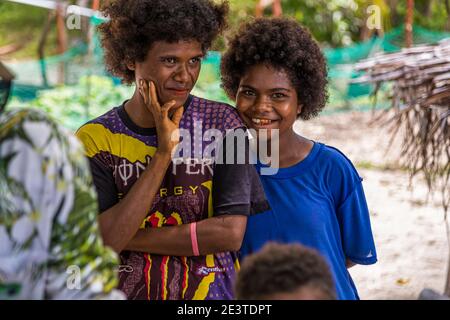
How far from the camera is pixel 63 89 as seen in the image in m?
9.02

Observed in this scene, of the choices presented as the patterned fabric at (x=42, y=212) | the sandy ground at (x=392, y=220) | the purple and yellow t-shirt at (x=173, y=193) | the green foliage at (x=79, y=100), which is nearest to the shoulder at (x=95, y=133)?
the purple and yellow t-shirt at (x=173, y=193)

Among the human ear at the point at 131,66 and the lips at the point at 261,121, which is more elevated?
the human ear at the point at 131,66

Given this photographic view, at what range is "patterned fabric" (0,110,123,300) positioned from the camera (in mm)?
1486

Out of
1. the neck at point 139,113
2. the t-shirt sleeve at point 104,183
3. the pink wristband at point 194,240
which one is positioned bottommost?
the pink wristband at point 194,240

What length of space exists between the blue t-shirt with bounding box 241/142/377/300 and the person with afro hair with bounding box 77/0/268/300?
0.25 m

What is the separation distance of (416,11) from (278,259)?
16679 mm

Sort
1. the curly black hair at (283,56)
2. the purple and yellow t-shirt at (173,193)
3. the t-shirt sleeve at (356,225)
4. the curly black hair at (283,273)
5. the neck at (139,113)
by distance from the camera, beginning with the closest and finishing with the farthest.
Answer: the curly black hair at (283,273), the purple and yellow t-shirt at (173,193), the neck at (139,113), the t-shirt sleeve at (356,225), the curly black hair at (283,56)

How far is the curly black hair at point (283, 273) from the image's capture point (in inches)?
64.1

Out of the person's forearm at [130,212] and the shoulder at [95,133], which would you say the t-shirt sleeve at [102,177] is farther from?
the person's forearm at [130,212]

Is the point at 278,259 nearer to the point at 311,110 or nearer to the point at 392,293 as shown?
the point at 311,110

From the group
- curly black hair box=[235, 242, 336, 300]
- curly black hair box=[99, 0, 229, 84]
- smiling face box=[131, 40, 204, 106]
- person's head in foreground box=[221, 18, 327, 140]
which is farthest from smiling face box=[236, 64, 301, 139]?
curly black hair box=[235, 242, 336, 300]

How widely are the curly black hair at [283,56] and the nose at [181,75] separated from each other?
538 mm
